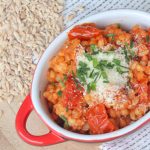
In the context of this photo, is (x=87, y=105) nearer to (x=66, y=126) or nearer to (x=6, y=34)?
(x=66, y=126)

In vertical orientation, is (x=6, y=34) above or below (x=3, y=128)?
above

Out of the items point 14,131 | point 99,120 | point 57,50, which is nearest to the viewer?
point 99,120

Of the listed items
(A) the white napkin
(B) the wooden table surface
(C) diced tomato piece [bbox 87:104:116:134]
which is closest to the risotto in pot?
(C) diced tomato piece [bbox 87:104:116:134]

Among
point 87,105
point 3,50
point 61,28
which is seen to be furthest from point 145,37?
point 3,50

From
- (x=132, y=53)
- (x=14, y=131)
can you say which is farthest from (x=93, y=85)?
(x=14, y=131)

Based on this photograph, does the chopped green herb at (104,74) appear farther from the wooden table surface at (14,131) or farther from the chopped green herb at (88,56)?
the wooden table surface at (14,131)

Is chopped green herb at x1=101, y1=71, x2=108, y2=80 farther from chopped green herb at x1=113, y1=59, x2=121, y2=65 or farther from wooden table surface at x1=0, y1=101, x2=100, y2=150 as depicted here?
wooden table surface at x1=0, y1=101, x2=100, y2=150

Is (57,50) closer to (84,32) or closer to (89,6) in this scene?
(84,32)
